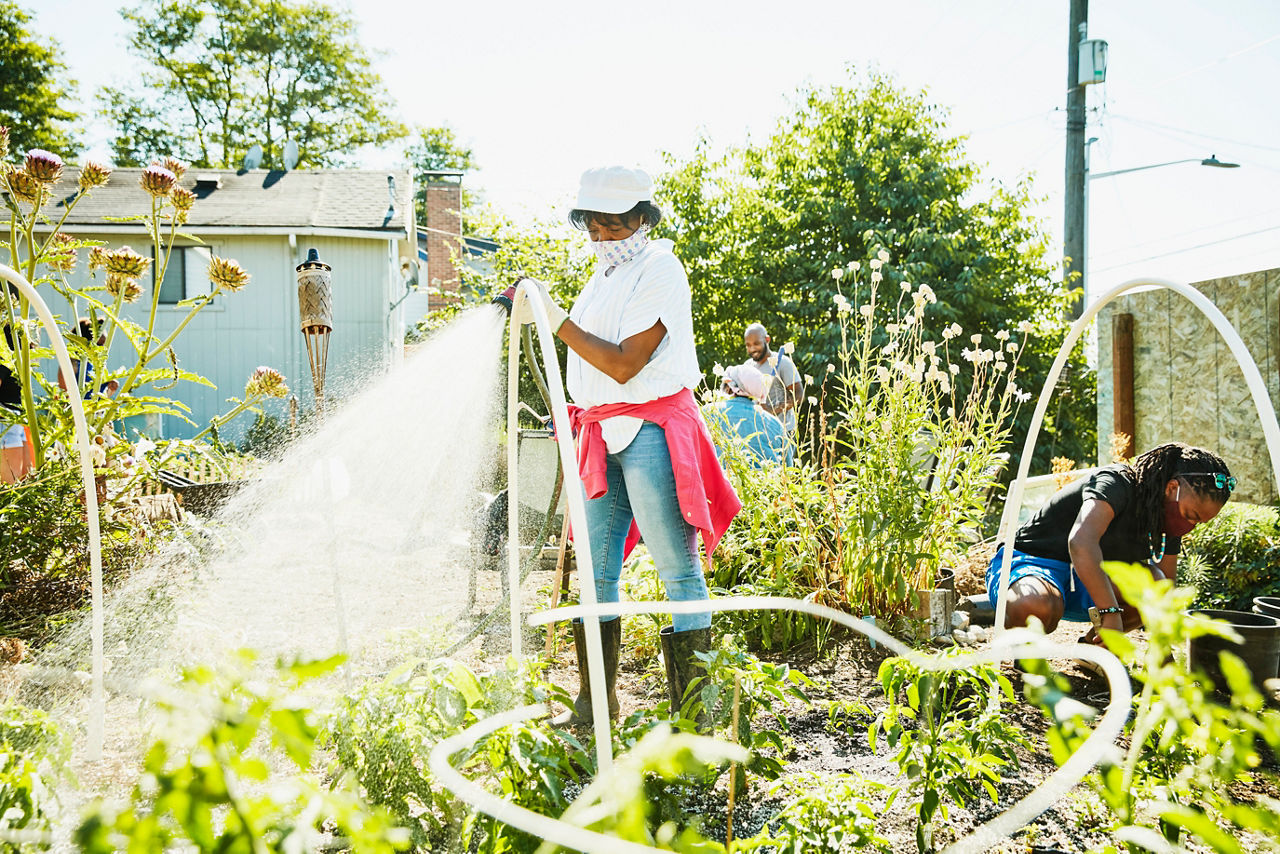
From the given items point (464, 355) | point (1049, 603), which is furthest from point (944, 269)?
point (464, 355)

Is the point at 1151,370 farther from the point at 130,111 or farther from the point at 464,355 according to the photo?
the point at 130,111

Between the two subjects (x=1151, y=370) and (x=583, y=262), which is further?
(x=583, y=262)

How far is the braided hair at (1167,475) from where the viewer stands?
2818 mm

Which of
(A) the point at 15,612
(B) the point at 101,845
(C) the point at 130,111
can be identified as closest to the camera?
(B) the point at 101,845

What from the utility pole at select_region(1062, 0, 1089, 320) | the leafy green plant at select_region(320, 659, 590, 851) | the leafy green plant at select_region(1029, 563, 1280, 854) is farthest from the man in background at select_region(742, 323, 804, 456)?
the utility pole at select_region(1062, 0, 1089, 320)

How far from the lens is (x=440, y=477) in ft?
31.4

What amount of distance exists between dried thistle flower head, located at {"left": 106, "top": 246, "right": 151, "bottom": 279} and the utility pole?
32.4ft

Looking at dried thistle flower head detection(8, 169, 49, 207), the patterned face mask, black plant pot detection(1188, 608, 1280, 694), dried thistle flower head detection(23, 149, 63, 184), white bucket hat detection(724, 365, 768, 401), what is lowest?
black plant pot detection(1188, 608, 1280, 694)

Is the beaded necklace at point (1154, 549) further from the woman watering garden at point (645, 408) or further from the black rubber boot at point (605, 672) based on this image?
the black rubber boot at point (605, 672)

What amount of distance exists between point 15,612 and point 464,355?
1.64m

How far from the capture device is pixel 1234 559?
4027 millimetres

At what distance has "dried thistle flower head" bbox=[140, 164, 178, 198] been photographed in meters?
3.08

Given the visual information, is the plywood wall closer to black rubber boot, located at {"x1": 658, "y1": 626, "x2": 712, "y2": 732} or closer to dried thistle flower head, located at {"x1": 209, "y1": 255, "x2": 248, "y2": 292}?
black rubber boot, located at {"x1": 658, "y1": 626, "x2": 712, "y2": 732}

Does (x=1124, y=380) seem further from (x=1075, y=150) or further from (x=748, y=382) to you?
(x=1075, y=150)
